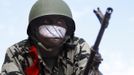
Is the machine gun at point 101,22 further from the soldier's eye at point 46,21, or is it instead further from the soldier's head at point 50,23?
the soldier's eye at point 46,21

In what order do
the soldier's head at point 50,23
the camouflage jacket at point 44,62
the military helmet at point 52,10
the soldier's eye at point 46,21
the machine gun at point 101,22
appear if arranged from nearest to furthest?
the machine gun at point 101,22
the soldier's head at point 50,23
the soldier's eye at point 46,21
the camouflage jacket at point 44,62
the military helmet at point 52,10

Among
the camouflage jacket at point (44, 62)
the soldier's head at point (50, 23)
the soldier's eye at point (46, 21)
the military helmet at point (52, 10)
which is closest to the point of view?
the soldier's head at point (50, 23)

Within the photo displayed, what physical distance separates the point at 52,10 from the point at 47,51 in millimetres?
768

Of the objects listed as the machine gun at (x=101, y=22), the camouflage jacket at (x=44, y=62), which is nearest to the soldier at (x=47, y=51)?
the camouflage jacket at (x=44, y=62)

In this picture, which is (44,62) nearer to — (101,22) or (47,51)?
(47,51)

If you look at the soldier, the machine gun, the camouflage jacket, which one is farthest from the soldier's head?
the machine gun

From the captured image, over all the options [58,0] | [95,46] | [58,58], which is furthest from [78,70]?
[95,46]

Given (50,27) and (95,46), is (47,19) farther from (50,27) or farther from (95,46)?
(95,46)

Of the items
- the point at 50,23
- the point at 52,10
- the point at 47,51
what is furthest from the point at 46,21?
the point at 47,51

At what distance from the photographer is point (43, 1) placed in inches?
523

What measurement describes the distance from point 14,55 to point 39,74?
557mm

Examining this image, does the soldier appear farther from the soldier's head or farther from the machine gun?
the machine gun

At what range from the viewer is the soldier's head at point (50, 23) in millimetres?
12430

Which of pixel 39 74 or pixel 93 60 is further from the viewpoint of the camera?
pixel 39 74
